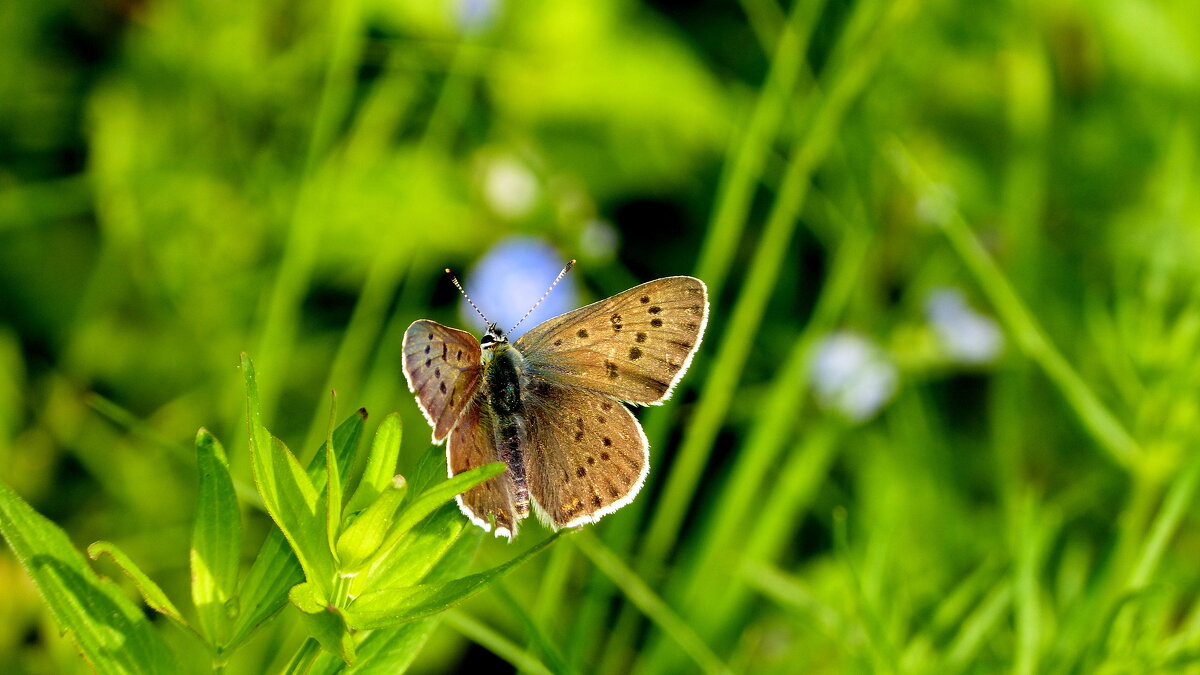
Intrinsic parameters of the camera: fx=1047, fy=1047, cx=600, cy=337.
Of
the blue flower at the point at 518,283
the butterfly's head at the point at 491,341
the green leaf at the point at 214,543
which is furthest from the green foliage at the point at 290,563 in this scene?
the blue flower at the point at 518,283

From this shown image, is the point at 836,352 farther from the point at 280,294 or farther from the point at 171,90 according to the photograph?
the point at 171,90

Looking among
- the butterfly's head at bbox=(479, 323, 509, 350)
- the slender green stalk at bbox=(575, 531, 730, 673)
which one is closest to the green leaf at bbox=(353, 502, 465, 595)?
the butterfly's head at bbox=(479, 323, 509, 350)

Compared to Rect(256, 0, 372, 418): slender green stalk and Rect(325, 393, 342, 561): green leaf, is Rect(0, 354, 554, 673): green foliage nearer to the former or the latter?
Rect(325, 393, 342, 561): green leaf

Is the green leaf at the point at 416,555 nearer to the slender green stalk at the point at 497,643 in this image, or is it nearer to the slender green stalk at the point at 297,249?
the slender green stalk at the point at 497,643

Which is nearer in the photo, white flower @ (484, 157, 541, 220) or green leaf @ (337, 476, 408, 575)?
green leaf @ (337, 476, 408, 575)

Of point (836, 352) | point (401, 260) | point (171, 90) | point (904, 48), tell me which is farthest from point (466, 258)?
point (904, 48)
